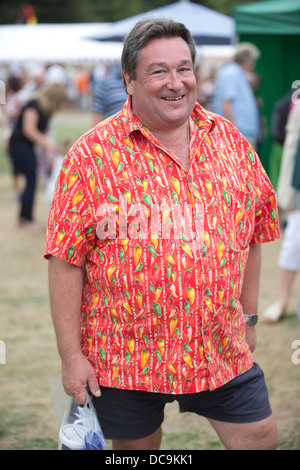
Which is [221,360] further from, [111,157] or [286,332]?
[286,332]

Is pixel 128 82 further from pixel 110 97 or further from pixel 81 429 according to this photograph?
pixel 110 97

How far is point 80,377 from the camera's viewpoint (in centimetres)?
226

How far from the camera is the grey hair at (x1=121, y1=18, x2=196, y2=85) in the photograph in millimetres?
2133

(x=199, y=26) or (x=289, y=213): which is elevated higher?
(x=199, y=26)

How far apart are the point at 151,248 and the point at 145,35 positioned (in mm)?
676

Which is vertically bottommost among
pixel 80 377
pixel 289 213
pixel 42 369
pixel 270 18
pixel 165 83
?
pixel 42 369

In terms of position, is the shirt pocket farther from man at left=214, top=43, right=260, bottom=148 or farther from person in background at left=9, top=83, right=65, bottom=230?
person in background at left=9, top=83, right=65, bottom=230

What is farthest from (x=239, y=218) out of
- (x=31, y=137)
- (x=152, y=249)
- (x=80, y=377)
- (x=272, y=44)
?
(x=272, y=44)

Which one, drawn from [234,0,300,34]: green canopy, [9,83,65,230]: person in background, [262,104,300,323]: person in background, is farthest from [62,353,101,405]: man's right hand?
[234,0,300,34]: green canopy

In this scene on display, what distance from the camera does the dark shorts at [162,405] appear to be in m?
2.30

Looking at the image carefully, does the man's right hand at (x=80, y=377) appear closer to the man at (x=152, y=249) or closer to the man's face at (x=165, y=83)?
the man at (x=152, y=249)

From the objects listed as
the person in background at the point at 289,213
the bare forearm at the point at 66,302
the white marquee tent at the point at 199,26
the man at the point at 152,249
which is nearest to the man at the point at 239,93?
the white marquee tent at the point at 199,26

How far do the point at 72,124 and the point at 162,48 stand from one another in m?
21.8

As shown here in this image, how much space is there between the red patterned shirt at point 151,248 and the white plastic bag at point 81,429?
0.41ft
